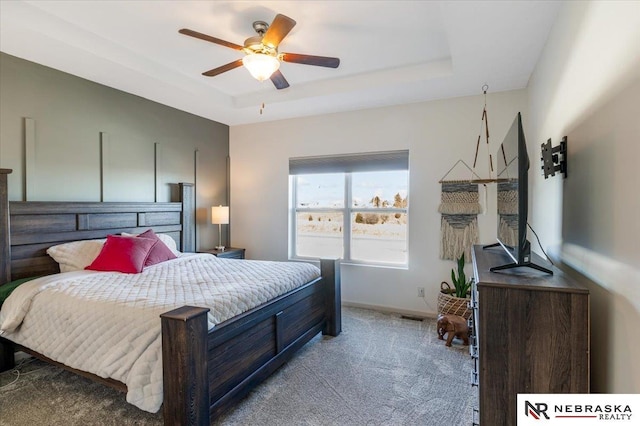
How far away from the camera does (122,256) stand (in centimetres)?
289

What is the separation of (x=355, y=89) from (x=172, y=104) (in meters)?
2.32

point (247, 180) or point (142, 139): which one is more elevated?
point (142, 139)

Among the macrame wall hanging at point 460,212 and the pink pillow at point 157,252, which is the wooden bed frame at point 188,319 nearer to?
the pink pillow at point 157,252

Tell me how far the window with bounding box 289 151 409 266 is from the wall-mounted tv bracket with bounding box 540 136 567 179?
6.28 ft

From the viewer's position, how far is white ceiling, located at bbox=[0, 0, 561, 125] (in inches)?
88.2

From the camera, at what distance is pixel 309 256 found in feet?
15.2

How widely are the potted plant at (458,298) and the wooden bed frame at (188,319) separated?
1.12 m

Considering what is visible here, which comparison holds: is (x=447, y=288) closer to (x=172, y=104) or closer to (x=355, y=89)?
(x=355, y=89)

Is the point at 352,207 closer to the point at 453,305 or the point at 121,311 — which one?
the point at 453,305

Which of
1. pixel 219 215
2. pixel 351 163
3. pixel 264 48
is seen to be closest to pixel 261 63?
pixel 264 48

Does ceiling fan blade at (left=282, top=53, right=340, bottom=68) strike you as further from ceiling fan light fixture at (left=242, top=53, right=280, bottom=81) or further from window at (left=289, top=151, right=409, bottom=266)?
window at (left=289, top=151, right=409, bottom=266)

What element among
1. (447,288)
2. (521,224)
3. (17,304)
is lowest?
(447,288)

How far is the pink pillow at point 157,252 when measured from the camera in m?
3.20

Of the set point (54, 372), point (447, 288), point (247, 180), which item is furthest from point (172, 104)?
point (447, 288)
